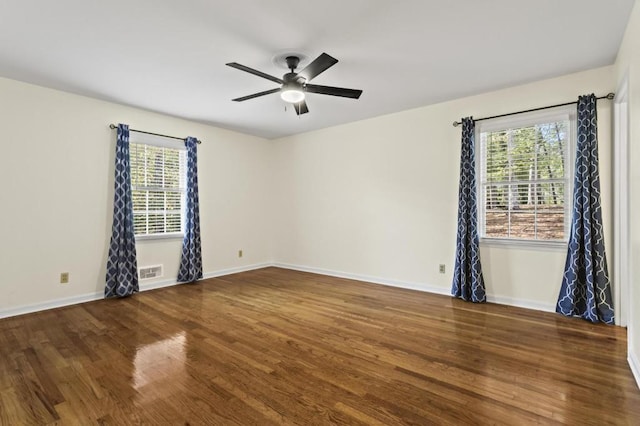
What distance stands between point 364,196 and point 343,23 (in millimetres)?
2992

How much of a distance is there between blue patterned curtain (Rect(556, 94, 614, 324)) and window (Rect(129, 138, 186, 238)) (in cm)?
523

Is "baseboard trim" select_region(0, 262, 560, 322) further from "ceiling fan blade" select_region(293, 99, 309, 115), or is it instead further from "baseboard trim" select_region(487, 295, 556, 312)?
"ceiling fan blade" select_region(293, 99, 309, 115)

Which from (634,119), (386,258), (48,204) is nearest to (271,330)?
(386,258)

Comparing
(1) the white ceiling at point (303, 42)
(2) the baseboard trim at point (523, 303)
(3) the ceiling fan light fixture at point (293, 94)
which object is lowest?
(2) the baseboard trim at point (523, 303)

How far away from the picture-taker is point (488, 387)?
2.05 m

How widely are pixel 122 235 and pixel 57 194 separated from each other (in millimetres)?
859

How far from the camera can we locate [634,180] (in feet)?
7.23

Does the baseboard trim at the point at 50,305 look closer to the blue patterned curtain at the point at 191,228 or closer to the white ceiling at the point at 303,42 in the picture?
the blue patterned curtain at the point at 191,228

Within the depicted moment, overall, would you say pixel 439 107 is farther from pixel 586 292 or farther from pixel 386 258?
pixel 586 292

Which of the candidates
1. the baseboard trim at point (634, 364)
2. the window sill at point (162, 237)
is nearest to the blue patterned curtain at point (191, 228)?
the window sill at point (162, 237)

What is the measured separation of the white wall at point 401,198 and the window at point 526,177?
19cm

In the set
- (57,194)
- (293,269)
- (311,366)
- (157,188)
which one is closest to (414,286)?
(293,269)

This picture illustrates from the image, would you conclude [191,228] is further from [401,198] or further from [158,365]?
[401,198]

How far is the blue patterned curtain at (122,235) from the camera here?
4.15 m
